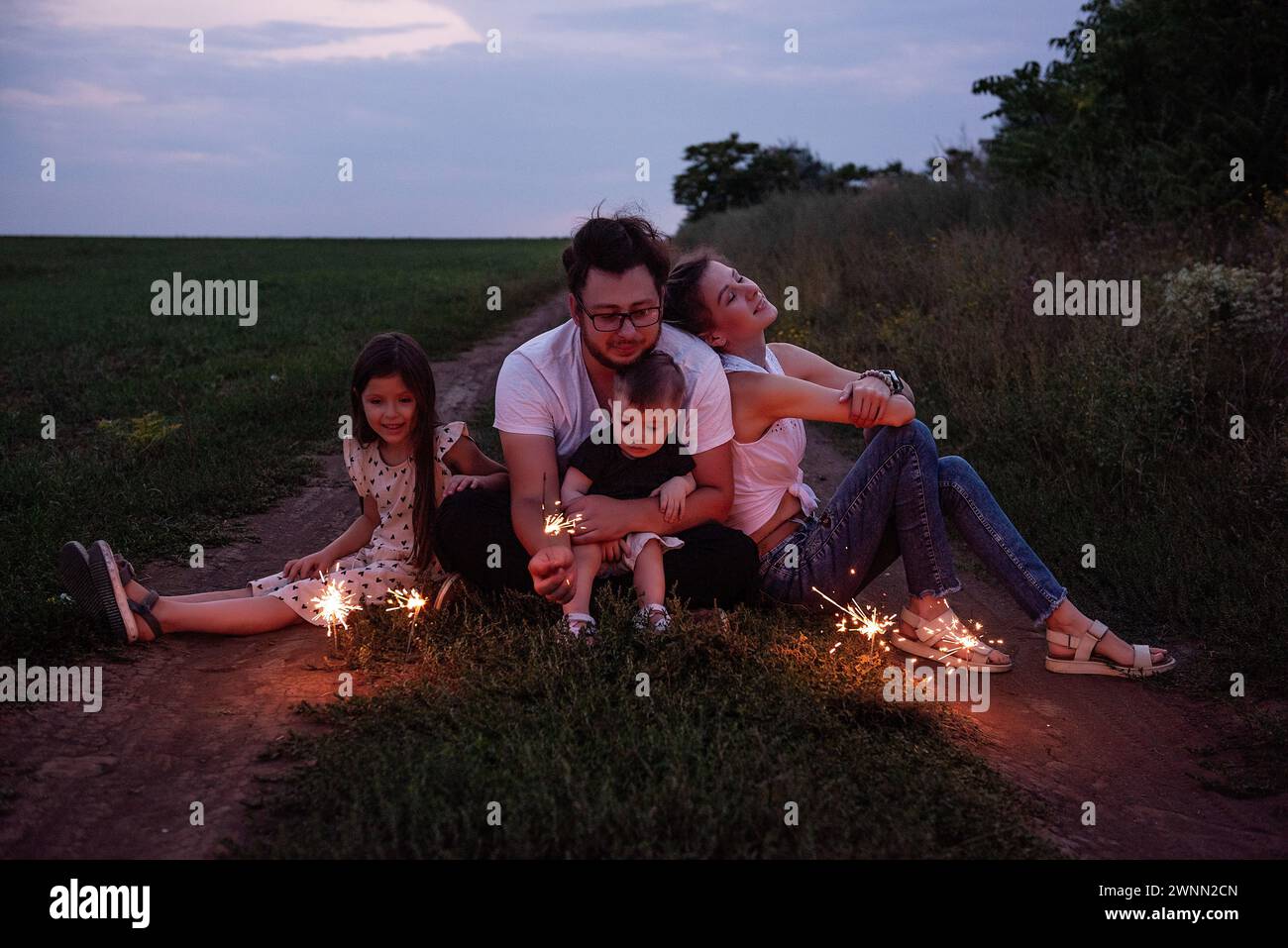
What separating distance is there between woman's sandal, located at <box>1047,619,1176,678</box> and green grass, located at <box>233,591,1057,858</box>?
0.85 meters

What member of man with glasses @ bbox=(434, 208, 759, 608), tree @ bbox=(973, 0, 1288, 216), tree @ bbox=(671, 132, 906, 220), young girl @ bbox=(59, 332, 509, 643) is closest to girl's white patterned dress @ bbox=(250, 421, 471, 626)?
young girl @ bbox=(59, 332, 509, 643)

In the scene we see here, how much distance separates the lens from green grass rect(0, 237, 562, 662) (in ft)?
18.1

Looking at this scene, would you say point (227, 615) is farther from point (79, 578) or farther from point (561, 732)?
point (561, 732)

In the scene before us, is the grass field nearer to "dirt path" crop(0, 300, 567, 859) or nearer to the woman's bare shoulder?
"dirt path" crop(0, 300, 567, 859)

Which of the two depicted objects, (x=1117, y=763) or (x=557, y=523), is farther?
(x=557, y=523)

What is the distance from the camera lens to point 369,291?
76.1 feet

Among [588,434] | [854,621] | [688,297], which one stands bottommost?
[854,621]

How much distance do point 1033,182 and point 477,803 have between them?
12258mm

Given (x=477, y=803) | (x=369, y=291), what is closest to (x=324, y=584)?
(x=477, y=803)

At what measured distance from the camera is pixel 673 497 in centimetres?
425

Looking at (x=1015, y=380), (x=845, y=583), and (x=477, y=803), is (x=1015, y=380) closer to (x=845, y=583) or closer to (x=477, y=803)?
(x=845, y=583)

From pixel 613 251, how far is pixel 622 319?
26 centimetres

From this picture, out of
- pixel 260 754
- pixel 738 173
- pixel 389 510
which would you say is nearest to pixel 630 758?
pixel 260 754

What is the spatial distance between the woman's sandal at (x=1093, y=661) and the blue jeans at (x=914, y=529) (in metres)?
0.19
